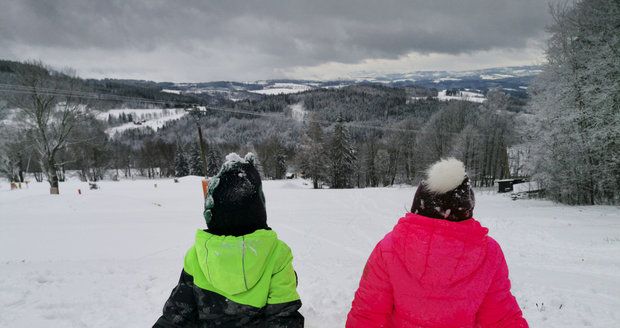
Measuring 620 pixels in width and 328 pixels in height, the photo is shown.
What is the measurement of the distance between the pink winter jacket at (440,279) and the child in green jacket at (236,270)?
62 cm

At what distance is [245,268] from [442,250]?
1178mm

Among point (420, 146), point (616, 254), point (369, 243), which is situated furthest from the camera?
point (420, 146)

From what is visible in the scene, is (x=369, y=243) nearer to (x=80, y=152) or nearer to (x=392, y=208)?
(x=392, y=208)

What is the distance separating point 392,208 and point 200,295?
18556mm

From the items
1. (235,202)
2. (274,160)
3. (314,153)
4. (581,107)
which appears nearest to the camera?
(235,202)

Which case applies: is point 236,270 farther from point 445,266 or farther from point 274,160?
A: point 274,160

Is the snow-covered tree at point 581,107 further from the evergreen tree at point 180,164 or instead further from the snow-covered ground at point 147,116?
the snow-covered ground at point 147,116

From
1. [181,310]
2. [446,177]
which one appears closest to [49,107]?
[181,310]

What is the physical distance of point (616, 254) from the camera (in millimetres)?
9555

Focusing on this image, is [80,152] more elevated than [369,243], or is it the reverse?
[80,152]

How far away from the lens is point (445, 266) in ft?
6.30

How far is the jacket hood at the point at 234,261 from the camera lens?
211cm

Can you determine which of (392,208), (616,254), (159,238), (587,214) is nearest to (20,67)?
(159,238)

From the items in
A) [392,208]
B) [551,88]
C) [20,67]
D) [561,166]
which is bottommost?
[392,208]
